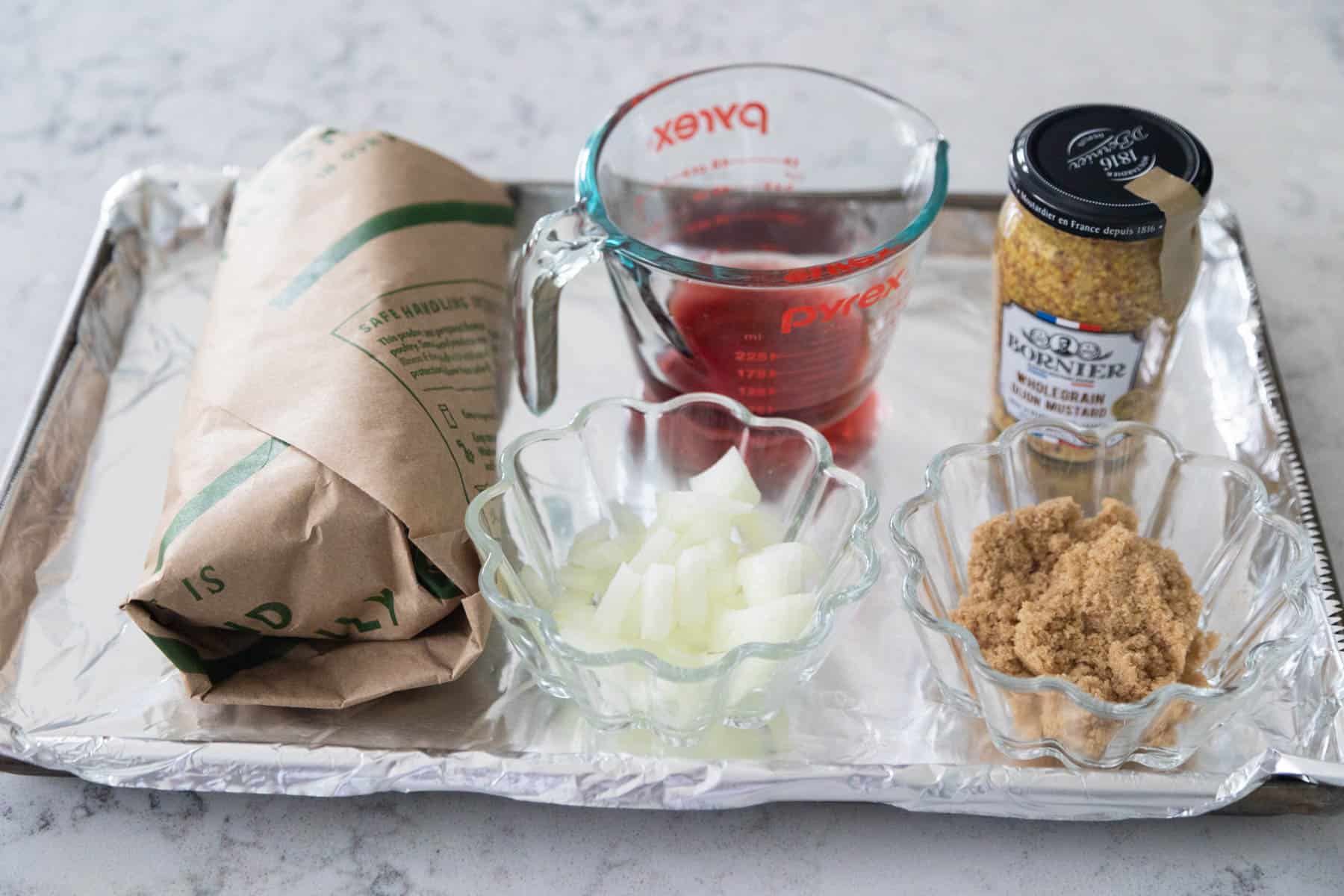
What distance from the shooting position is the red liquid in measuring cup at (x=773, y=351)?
3.72 feet

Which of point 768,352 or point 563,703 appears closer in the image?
point 563,703

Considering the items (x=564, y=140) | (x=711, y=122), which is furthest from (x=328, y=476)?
(x=564, y=140)

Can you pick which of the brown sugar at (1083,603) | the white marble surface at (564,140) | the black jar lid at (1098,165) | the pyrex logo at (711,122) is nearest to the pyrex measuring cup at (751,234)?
the pyrex logo at (711,122)

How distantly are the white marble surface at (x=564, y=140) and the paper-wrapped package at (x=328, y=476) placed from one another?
117 mm

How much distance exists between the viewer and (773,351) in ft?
3.83

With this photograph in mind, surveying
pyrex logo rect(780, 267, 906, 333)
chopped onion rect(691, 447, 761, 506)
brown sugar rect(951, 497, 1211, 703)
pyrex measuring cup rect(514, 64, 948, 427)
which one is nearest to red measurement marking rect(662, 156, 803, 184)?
pyrex measuring cup rect(514, 64, 948, 427)

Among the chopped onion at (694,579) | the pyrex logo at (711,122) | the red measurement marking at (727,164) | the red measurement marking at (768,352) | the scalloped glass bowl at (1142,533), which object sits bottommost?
the scalloped glass bowl at (1142,533)

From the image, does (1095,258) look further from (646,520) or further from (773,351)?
(646,520)

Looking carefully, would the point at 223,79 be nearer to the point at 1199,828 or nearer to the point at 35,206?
the point at 35,206

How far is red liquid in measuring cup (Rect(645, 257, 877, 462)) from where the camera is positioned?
113cm

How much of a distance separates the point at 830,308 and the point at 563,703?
0.41 meters

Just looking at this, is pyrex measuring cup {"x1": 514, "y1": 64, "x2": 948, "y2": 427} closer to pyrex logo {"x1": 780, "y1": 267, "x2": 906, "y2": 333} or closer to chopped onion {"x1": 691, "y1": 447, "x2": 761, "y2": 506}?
pyrex logo {"x1": 780, "y1": 267, "x2": 906, "y2": 333}

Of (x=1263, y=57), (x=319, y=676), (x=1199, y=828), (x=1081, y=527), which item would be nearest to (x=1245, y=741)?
(x=1199, y=828)

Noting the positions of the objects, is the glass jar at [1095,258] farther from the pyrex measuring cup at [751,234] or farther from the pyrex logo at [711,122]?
the pyrex logo at [711,122]
